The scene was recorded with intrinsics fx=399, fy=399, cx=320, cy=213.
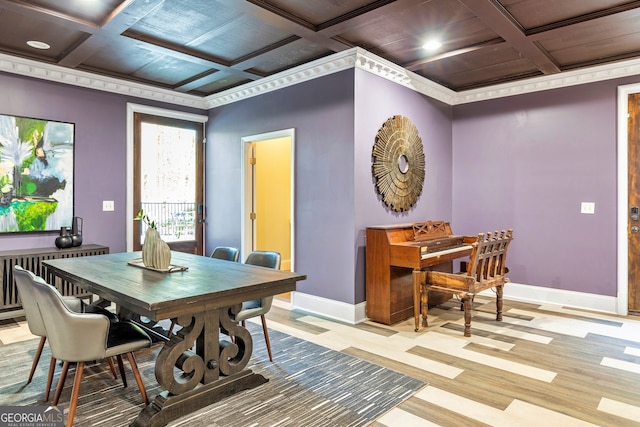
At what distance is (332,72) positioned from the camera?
4.16 meters

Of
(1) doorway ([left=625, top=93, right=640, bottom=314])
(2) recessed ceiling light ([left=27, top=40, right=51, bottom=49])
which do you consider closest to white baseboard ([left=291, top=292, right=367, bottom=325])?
(1) doorway ([left=625, top=93, right=640, bottom=314])

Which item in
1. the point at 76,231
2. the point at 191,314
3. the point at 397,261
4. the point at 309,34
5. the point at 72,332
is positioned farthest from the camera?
the point at 76,231

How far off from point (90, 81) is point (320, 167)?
2.88 m

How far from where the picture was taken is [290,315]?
4262mm

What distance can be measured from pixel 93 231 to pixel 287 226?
288cm

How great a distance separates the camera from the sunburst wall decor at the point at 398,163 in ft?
14.0

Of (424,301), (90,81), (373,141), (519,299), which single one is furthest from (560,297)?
(90,81)

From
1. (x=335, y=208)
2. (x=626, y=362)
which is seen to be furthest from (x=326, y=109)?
(x=626, y=362)

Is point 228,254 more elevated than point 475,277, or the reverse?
point 228,254

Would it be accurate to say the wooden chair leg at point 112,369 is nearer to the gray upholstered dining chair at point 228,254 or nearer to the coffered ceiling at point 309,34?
the gray upholstered dining chair at point 228,254

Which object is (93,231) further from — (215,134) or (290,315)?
(290,315)

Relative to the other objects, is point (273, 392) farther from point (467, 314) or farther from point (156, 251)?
point (467, 314)

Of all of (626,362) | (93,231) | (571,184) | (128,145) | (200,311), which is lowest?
(626,362)

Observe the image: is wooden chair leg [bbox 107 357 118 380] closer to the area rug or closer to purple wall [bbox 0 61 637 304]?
the area rug
